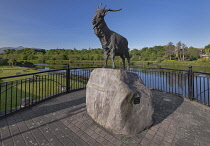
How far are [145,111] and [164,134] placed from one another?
0.58 metres

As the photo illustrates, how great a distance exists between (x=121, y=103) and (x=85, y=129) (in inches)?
42.7

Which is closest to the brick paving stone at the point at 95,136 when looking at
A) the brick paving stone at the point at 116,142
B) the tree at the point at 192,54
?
the brick paving stone at the point at 116,142

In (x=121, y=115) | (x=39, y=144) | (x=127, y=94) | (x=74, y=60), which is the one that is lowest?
(x=39, y=144)

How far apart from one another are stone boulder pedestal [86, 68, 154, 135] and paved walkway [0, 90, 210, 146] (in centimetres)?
18

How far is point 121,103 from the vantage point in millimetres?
2184

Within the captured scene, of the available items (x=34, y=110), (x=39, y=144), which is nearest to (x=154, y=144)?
(x=39, y=144)

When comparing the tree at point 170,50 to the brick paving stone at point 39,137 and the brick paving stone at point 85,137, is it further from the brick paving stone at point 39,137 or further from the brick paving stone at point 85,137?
the brick paving stone at point 39,137

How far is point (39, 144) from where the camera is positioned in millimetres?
1996

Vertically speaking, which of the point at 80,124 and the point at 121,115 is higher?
the point at 121,115

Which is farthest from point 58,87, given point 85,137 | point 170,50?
point 170,50

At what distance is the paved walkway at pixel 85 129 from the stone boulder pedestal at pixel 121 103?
177 mm

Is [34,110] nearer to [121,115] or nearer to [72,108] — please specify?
[72,108]

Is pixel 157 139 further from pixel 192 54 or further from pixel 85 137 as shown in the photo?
pixel 192 54

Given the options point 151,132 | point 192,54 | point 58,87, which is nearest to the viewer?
point 151,132
